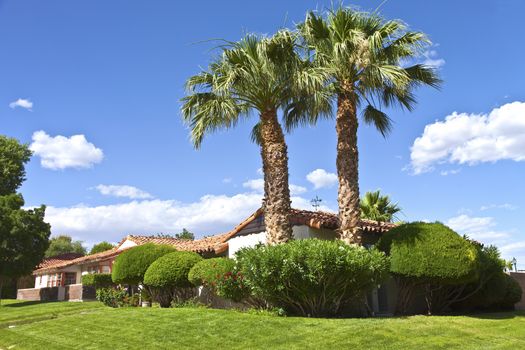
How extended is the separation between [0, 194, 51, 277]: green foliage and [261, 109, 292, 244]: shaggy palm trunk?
23.9m

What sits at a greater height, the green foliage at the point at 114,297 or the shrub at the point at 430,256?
the shrub at the point at 430,256

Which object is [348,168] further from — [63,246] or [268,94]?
[63,246]

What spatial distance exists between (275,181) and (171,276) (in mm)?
5873

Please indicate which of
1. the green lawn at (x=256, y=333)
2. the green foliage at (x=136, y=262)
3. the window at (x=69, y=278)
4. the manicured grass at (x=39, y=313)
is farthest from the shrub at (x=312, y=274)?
the window at (x=69, y=278)

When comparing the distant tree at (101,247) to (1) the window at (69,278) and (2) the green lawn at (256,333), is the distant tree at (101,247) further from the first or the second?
(2) the green lawn at (256,333)

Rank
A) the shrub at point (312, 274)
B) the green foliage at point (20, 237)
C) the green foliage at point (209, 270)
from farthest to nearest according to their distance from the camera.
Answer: the green foliage at point (20, 237), the green foliage at point (209, 270), the shrub at point (312, 274)

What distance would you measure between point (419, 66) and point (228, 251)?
36.2 feet

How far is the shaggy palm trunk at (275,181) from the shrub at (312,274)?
139 centimetres

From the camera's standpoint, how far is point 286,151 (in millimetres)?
16625

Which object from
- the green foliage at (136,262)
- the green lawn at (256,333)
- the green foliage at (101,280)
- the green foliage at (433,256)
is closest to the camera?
the green lawn at (256,333)

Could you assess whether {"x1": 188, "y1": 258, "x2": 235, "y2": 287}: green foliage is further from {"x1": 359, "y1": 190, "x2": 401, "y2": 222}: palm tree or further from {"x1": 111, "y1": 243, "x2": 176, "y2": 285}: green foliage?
{"x1": 359, "y1": 190, "x2": 401, "y2": 222}: palm tree

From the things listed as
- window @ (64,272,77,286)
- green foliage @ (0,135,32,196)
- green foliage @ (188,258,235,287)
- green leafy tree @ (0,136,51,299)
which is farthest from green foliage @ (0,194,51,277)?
green foliage @ (188,258,235,287)

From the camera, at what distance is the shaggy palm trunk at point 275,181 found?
15.9 metres

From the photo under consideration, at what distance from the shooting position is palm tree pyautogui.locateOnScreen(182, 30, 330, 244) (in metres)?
15.9
